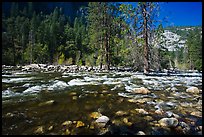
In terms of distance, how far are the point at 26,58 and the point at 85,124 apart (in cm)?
4682

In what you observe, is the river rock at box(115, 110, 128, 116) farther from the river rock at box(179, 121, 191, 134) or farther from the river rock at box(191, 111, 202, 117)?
the river rock at box(191, 111, 202, 117)

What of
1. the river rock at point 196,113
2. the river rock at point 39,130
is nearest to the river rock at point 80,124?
the river rock at point 39,130

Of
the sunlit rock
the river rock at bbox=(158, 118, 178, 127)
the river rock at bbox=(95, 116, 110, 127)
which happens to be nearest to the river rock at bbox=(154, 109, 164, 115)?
the river rock at bbox=(158, 118, 178, 127)

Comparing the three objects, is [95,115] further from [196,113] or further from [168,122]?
[196,113]

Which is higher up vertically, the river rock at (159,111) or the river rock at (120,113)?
the river rock at (159,111)

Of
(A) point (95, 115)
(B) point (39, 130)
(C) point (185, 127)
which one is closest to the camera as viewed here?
(B) point (39, 130)

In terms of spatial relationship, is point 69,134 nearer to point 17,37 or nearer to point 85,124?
point 85,124

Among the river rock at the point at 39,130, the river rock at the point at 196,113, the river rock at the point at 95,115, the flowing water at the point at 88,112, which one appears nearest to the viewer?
the river rock at the point at 39,130

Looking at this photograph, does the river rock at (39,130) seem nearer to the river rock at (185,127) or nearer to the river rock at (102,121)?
the river rock at (102,121)

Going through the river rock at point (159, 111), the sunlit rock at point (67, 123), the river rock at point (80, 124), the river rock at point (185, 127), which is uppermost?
the river rock at point (159, 111)

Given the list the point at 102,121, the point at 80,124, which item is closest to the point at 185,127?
the point at 102,121

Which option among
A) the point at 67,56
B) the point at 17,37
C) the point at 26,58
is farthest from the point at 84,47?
the point at 17,37

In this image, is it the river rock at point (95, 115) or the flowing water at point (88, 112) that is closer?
the flowing water at point (88, 112)

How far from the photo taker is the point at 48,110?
4434 millimetres
